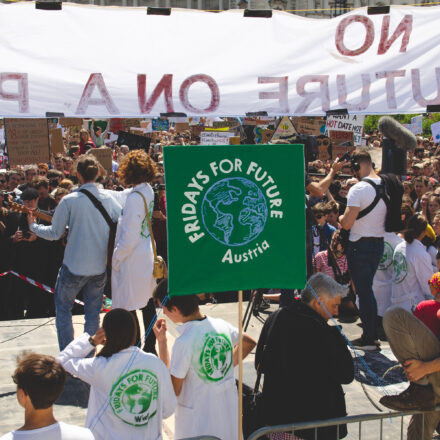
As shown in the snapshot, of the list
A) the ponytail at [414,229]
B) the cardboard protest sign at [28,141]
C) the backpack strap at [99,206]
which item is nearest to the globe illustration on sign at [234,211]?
the backpack strap at [99,206]

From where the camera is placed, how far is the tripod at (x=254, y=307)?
5.50 metres

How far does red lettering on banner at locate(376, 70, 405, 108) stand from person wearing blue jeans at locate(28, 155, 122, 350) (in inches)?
91.7

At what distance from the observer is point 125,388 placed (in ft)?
10.9

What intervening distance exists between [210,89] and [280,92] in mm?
493

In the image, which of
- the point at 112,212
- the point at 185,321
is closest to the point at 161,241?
the point at 112,212

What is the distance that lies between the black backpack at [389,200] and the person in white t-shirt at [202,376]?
295cm

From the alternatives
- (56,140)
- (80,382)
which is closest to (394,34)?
(80,382)

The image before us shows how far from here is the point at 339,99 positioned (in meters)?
4.59

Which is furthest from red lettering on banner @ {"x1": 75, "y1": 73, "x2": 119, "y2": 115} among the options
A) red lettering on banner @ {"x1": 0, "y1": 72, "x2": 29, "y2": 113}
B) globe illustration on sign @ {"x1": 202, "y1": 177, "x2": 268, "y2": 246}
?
globe illustration on sign @ {"x1": 202, "y1": 177, "x2": 268, "y2": 246}

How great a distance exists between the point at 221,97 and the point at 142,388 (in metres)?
2.08

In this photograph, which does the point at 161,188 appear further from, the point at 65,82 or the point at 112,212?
the point at 65,82

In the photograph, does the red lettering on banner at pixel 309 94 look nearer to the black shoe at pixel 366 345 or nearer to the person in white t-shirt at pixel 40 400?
the person in white t-shirt at pixel 40 400

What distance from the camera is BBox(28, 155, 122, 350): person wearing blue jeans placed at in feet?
17.4

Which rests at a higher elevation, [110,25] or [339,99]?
[110,25]
